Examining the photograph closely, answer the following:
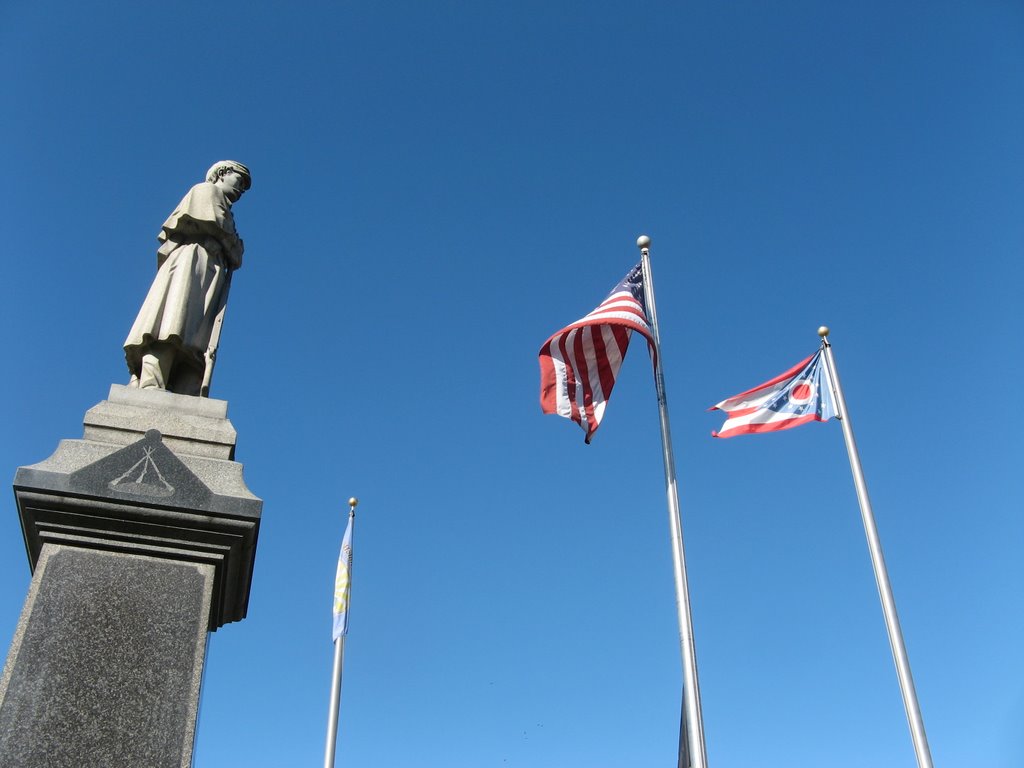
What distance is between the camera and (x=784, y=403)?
1193cm

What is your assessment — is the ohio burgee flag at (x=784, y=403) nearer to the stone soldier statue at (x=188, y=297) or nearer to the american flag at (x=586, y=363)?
the american flag at (x=586, y=363)

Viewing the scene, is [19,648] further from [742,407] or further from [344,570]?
[344,570]

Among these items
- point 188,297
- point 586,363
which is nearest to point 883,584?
point 586,363

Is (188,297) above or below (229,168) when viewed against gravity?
below

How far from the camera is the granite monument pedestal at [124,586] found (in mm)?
4832

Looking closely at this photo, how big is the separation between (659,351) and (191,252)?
5.56m

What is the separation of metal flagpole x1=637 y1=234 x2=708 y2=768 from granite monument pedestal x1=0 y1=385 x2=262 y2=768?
4.30 meters

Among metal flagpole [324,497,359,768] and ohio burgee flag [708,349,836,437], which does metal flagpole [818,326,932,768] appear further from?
metal flagpole [324,497,359,768]

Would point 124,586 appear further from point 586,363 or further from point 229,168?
point 586,363

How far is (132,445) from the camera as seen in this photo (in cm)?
588

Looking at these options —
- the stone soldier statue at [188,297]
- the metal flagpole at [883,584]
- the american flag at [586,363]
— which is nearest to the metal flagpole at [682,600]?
the american flag at [586,363]

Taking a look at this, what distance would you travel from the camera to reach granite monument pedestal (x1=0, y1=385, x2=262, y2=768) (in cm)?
483

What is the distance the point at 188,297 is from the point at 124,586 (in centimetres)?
264

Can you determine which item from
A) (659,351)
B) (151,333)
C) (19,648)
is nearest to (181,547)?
(19,648)
